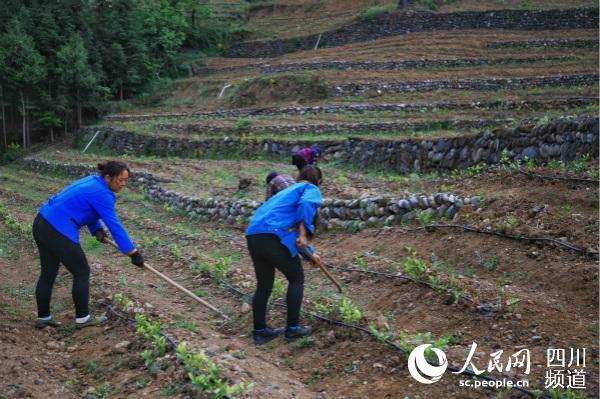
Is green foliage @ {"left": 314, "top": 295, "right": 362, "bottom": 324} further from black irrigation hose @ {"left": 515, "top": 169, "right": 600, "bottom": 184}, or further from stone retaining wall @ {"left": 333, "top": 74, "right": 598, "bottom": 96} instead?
stone retaining wall @ {"left": 333, "top": 74, "right": 598, "bottom": 96}

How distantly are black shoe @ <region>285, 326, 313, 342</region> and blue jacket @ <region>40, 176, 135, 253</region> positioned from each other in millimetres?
2021

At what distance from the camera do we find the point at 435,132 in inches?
724

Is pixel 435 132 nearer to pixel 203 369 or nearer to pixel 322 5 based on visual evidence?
pixel 203 369

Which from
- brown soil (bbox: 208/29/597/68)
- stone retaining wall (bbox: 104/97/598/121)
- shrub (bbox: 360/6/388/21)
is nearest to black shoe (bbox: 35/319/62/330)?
stone retaining wall (bbox: 104/97/598/121)

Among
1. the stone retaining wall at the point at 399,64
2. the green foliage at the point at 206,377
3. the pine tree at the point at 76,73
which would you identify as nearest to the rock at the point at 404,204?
the green foliage at the point at 206,377

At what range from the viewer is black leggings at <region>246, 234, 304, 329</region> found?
6.59 m

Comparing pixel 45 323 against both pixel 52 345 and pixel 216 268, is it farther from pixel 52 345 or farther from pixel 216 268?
pixel 216 268

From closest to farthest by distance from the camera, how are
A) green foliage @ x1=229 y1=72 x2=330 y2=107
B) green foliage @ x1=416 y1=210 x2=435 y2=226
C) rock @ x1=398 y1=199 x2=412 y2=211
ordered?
green foliage @ x1=416 y1=210 x2=435 y2=226 < rock @ x1=398 y1=199 x2=412 y2=211 < green foliage @ x1=229 y1=72 x2=330 y2=107

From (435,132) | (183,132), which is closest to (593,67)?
(435,132)

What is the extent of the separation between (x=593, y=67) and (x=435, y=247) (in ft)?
60.8

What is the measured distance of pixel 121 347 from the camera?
6789mm

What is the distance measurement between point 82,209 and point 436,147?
10336mm

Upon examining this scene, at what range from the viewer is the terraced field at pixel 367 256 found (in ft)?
19.7

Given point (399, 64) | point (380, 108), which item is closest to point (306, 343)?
point (380, 108)
